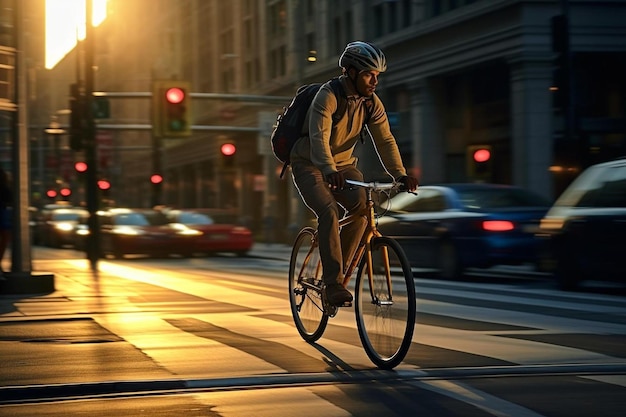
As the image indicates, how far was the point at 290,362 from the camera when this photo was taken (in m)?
7.48

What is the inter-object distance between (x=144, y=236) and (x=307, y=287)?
22014 mm

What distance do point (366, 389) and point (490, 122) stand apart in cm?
3054

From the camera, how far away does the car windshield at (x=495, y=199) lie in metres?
18.6

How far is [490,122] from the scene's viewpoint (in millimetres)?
36438

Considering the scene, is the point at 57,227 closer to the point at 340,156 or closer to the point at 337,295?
the point at 340,156

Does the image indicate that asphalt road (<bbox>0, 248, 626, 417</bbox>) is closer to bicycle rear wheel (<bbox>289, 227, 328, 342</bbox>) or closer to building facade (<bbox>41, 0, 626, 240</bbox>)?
bicycle rear wheel (<bbox>289, 227, 328, 342</bbox>)

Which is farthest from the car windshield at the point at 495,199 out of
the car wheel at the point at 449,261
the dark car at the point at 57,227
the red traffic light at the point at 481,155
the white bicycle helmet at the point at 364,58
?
the dark car at the point at 57,227

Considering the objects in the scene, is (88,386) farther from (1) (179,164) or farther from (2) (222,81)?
(1) (179,164)

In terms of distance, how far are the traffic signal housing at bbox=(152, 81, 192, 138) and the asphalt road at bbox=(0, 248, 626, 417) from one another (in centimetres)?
1570

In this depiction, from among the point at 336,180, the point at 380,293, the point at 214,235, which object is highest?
the point at 336,180

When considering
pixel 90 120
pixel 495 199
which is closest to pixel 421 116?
pixel 90 120

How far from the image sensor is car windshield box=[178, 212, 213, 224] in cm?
3194

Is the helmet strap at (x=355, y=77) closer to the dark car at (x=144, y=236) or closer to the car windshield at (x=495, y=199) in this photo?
the car windshield at (x=495, y=199)

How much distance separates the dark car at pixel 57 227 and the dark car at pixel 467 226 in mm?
22207
